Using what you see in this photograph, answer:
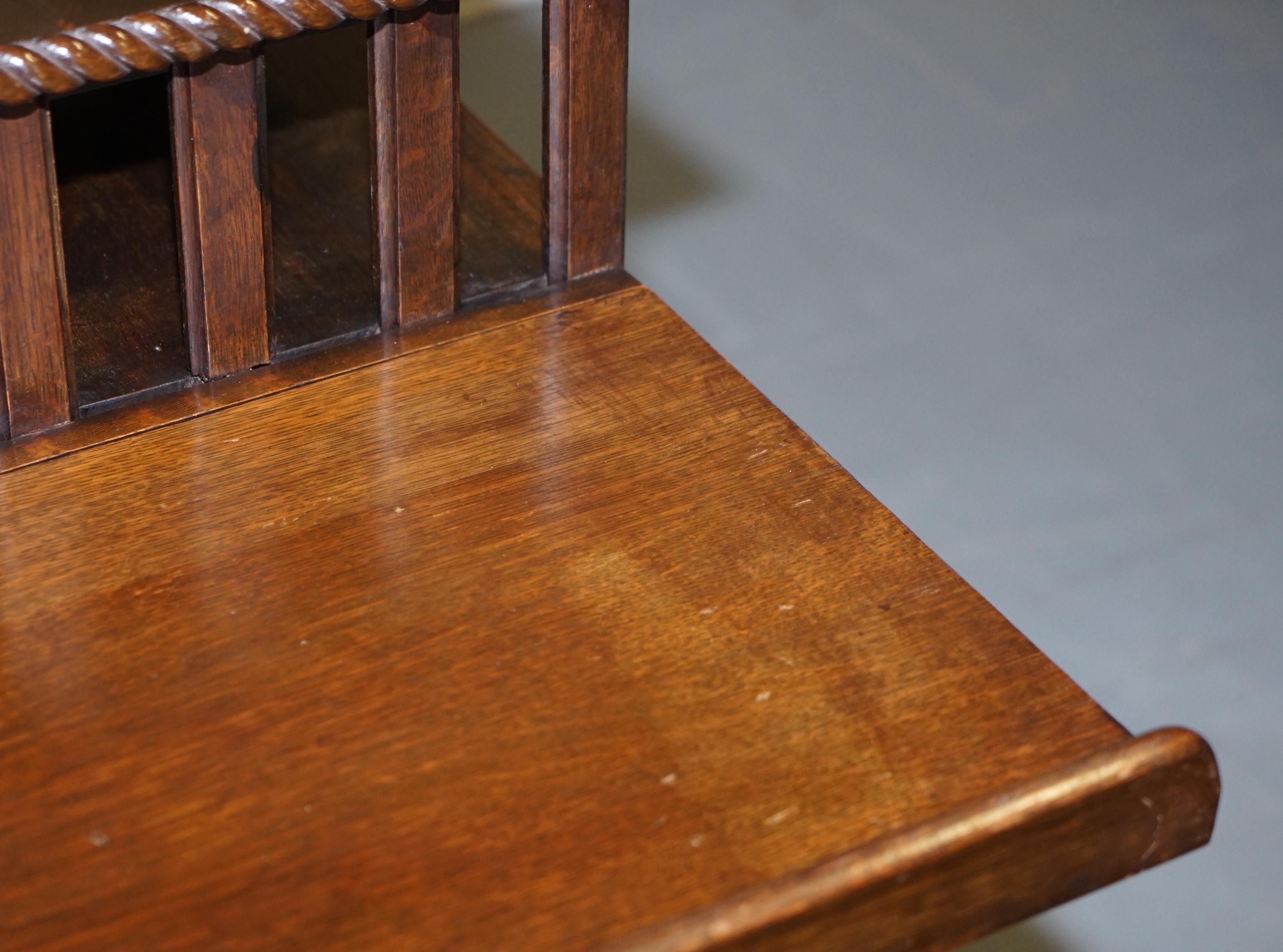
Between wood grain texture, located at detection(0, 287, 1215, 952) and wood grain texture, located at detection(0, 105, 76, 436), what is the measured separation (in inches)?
1.5

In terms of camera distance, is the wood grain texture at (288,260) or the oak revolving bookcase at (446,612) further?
the wood grain texture at (288,260)

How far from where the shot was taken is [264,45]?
0.99m

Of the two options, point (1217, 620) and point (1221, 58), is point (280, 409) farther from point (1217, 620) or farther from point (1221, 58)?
point (1221, 58)

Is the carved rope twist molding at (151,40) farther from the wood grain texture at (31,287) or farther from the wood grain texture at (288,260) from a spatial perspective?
the wood grain texture at (288,260)

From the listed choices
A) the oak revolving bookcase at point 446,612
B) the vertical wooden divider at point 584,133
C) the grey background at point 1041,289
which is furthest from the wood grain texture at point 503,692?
the grey background at point 1041,289

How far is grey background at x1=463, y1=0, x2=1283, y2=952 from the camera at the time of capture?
1.63m

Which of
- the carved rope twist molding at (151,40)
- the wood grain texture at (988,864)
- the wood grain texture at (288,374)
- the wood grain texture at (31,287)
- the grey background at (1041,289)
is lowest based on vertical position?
the grey background at (1041,289)

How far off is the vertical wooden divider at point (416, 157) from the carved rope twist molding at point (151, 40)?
0.05 meters

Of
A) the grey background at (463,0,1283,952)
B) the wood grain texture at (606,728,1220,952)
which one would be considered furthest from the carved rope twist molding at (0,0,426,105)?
the grey background at (463,0,1283,952)

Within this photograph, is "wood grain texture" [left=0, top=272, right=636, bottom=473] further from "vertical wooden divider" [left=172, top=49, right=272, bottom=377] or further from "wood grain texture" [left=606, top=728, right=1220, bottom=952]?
"wood grain texture" [left=606, top=728, right=1220, bottom=952]

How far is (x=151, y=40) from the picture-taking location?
3.00 ft

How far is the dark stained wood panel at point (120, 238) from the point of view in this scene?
3.55 ft

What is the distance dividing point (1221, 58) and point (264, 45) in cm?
177

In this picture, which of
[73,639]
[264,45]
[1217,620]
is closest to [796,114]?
[1217,620]
